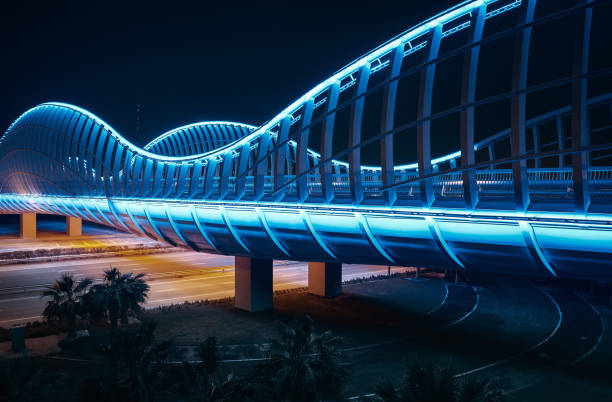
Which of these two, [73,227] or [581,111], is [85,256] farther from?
[581,111]

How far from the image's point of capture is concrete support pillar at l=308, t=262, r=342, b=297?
31062 mm

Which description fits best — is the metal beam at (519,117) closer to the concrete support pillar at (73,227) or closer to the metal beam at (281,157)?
the metal beam at (281,157)

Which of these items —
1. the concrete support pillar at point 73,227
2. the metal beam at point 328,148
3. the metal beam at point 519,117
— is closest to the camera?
the metal beam at point 519,117

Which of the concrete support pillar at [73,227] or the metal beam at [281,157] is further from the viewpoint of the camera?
the concrete support pillar at [73,227]

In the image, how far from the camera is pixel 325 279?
31031 millimetres

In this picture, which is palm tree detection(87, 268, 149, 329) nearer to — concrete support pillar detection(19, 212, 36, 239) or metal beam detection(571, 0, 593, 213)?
metal beam detection(571, 0, 593, 213)

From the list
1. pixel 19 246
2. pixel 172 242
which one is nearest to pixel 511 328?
pixel 172 242

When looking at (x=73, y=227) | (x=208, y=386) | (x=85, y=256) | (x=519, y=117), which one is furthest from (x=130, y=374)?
(x=73, y=227)

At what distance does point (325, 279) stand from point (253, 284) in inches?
229

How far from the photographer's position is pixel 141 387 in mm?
11680

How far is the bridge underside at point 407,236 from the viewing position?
36.0 feet

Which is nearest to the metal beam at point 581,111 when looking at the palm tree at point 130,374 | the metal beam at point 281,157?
the metal beam at point 281,157

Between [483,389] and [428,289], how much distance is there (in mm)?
26289

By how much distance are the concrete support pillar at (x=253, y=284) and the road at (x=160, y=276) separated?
12.4 ft
